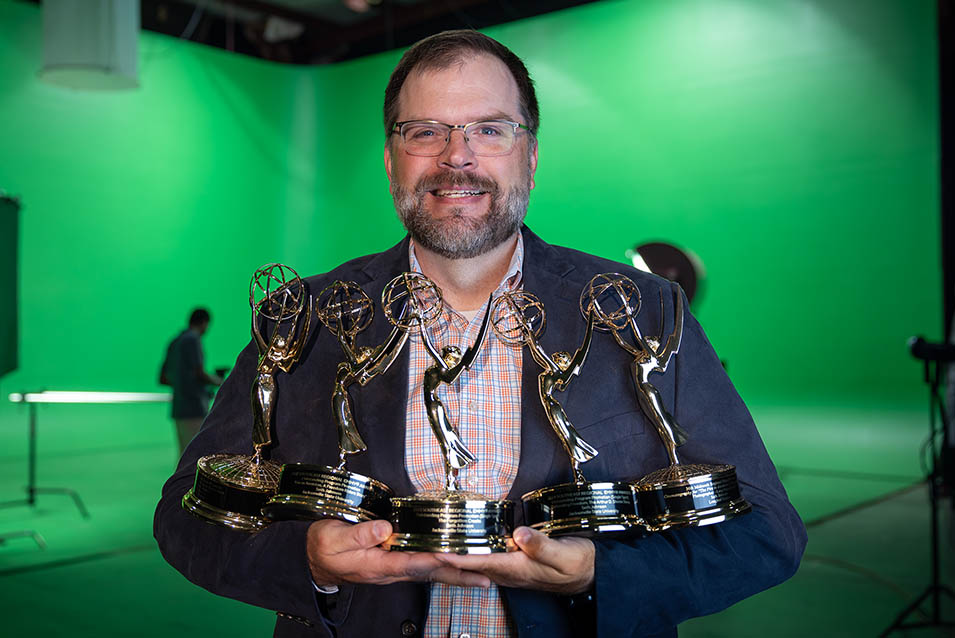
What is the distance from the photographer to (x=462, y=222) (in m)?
1.53

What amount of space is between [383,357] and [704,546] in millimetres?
561

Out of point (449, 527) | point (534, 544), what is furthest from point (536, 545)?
point (449, 527)

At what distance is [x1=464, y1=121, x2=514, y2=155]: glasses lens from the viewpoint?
1.53 m

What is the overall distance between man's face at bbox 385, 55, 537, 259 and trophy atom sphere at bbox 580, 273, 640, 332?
17 centimetres

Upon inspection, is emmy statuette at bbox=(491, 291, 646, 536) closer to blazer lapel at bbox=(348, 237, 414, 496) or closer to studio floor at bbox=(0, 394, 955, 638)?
blazer lapel at bbox=(348, 237, 414, 496)

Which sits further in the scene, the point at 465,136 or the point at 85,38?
the point at 85,38

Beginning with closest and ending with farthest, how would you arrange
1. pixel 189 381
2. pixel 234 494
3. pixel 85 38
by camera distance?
pixel 234 494 < pixel 189 381 < pixel 85 38

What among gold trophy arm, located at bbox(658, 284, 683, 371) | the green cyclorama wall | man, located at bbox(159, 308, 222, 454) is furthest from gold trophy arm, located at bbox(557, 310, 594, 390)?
the green cyclorama wall

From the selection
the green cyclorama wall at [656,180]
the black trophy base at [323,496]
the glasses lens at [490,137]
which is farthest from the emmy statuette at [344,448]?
the green cyclorama wall at [656,180]

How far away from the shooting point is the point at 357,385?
1.53m

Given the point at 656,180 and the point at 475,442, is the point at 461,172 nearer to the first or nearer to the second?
the point at 475,442

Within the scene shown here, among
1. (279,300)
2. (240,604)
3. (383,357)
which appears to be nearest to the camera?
(383,357)

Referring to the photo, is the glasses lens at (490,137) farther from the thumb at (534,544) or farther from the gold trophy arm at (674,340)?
the thumb at (534,544)

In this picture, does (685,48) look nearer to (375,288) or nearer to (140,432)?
(140,432)
